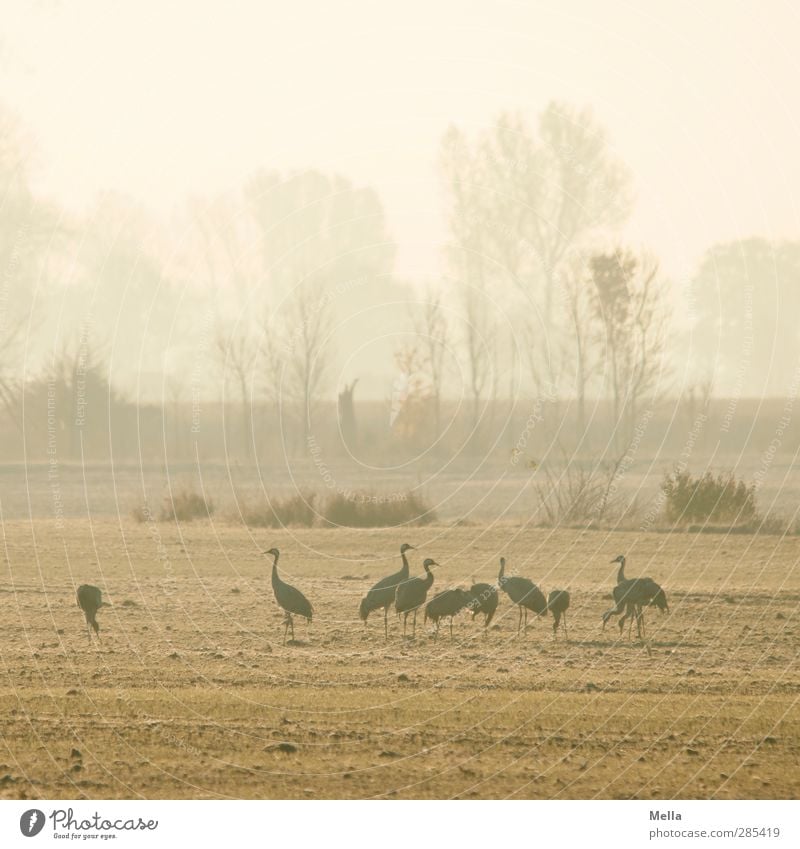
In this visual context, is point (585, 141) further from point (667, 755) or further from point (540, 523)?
point (667, 755)

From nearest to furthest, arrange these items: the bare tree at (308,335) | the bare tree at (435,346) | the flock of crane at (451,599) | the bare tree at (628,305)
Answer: the flock of crane at (451,599), the bare tree at (628,305), the bare tree at (435,346), the bare tree at (308,335)

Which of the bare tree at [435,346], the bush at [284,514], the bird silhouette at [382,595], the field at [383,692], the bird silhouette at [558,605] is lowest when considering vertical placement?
the field at [383,692]

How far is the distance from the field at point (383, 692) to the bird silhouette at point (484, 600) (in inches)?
12.0

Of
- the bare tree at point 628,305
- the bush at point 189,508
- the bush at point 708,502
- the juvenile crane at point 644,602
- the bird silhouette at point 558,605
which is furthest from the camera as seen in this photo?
the bare tree at point 628,305

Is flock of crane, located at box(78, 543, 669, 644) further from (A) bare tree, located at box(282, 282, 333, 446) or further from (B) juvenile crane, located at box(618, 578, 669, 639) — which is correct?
(A) bare tree, located at box(282, 282, 333, 446)

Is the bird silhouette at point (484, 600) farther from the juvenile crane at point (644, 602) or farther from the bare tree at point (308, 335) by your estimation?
the bare tree at point (308, 335)

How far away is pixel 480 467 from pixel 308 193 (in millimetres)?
12320

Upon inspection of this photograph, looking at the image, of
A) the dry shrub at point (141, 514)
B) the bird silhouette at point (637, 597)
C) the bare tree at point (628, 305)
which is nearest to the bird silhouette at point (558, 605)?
the bird silhouette at point (637, 597)

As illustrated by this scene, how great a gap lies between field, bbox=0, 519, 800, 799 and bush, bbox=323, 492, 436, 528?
20.4 ft

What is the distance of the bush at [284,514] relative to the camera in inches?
1154

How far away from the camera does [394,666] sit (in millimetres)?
15305

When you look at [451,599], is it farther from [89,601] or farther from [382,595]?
[89,601]

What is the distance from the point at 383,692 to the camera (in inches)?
557

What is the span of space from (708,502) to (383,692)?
14.9 meters
